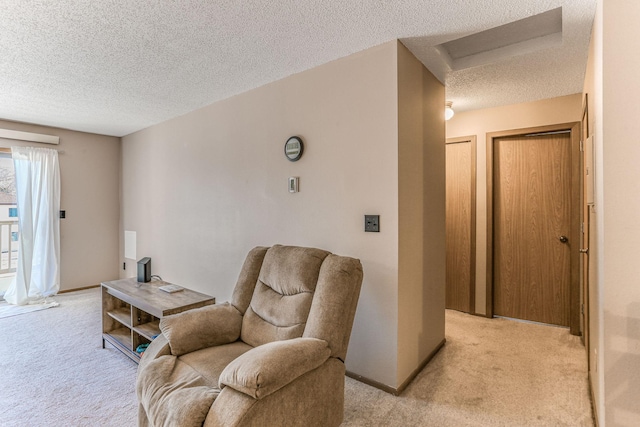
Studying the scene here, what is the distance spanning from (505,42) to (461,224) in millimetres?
2028

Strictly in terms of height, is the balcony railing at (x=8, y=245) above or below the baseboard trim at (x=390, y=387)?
above

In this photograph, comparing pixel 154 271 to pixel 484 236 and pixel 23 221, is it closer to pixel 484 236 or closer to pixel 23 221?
pixel 23 221

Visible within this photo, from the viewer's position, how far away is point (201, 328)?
1917 millimetres

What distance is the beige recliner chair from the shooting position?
1.29 metres

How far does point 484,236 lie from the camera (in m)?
3.71

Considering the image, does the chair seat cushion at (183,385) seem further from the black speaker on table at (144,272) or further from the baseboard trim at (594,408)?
the baseboard trim at (594,408)

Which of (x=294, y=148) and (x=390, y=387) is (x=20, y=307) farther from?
(x=390, y=387)

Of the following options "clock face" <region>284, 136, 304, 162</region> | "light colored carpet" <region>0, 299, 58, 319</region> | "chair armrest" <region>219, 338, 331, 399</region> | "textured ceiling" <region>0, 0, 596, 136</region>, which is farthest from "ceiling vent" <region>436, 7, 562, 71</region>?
"light colored carpet" <region>0, 299, 58, 319</region>

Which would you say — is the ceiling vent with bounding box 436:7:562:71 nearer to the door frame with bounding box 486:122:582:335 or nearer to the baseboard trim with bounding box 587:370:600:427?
the door frame with bounding box 486:122:582:335

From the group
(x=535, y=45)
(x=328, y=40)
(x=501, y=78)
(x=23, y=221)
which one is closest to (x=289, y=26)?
(x=328, y=40)

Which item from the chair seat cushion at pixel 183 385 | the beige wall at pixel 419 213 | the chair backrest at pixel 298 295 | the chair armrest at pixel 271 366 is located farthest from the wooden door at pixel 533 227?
the chair seat cushion at pixel 183 385

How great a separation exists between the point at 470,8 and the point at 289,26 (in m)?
1.03

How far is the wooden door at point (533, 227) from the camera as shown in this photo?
11.0 feet

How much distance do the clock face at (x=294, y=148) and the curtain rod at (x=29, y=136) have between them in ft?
12.4
